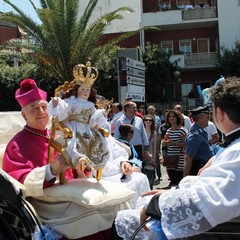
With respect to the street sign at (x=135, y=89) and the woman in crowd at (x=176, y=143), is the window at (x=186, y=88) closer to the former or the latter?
the street sign at (x=135, y=89)

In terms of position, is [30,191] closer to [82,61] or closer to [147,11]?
[82,61]

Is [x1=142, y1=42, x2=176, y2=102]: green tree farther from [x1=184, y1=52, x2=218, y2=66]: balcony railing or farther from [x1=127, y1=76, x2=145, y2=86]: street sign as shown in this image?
[x1=127, y1=76, x2=145, y2=86]: street sign

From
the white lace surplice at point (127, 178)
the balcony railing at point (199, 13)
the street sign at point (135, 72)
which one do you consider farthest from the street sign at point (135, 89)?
the balcony railing at point (199, 13)

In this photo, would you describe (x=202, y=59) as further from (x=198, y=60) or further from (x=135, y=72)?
(x=135, y=72)

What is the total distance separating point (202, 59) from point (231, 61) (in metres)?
2.60

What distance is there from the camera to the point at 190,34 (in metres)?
29.3

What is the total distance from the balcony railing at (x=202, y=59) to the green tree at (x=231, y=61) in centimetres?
123

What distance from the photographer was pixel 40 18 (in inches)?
640

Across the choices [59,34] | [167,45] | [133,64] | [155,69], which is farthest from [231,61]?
[133,64]

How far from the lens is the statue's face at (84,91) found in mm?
3662

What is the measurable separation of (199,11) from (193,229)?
27.1 meters

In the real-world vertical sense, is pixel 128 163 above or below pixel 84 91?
below

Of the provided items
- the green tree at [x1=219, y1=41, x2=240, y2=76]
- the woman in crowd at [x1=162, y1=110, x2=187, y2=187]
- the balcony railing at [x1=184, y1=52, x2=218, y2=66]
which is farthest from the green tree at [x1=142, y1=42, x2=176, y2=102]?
the woman in crowd at [x1=162, y1=110, x2=187, y2=187]

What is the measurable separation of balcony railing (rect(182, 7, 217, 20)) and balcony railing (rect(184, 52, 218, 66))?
2334 millimetres
